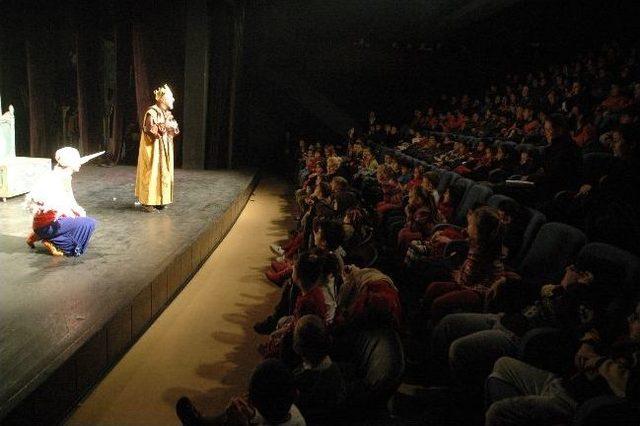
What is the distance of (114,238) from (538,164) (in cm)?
357

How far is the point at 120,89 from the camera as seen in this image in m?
9.09

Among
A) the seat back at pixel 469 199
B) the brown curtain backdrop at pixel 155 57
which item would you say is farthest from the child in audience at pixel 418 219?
the brown curtain backdrop at pixel 155 57

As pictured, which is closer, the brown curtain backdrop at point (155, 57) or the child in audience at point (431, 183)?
the child in audience at point (431, 183)

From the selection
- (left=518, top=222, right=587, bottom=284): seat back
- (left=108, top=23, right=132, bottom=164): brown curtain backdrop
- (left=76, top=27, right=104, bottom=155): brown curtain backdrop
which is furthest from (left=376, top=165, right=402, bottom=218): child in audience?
(left=76, top=27, right=104, bottom=155): brown curtain backdrop

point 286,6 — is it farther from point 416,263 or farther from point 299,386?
point 299,386

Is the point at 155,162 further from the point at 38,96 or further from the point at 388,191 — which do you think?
the point at 38,96

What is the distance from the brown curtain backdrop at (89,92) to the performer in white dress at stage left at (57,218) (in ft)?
19.4

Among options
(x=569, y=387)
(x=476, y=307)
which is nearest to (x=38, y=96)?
(x=476, y=307)

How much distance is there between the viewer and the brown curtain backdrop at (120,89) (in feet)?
29.1

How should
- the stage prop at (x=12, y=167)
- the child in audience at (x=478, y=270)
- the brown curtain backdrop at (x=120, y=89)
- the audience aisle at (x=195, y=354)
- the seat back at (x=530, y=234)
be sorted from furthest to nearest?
1. the brown curtain backdrop at (x=120, y=89)
2. the stage prop at (x=12, y=167)
3. the seat back at (x=530, y=234)
4. the child in audience at (x=478, y=270)
5. the audience aisle at (x=195, y=354)

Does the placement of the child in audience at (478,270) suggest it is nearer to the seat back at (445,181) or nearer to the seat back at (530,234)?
the seat back at (530,234)

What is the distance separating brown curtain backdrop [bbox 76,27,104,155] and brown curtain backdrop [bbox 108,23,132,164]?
28 cm

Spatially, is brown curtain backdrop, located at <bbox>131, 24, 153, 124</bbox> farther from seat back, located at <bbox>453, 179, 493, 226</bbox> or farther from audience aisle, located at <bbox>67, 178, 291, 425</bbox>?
seat back, located at <bbox>453, 179, 493, 226</bbox>

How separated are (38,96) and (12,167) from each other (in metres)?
4.14
